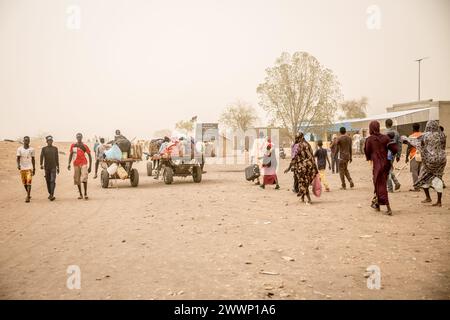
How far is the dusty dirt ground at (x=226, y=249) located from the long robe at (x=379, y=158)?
532 mm

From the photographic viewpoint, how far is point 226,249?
627 cm

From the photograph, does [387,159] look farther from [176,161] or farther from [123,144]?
[123,144]

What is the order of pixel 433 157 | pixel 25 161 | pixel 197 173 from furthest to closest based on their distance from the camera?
1. pixel 197 173
2. pixel 25 161
3. pixel 433 157

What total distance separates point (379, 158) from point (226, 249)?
4480 mm

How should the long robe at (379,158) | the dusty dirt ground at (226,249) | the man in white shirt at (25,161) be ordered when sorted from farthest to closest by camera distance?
the man in white shirt at (25,161), the long robe at (379,158), the dusty dirt ground at (226,249)

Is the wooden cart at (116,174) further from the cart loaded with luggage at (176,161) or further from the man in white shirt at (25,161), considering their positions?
the man in white shirt at (25,161)

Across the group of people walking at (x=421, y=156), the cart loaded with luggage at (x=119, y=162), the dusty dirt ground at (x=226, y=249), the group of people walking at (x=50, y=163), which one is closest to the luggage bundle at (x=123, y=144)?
the cart loaded with luggage at (x=119, y=162)

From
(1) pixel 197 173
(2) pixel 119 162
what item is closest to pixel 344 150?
(1) pixel 197 173

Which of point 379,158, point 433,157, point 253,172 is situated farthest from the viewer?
point 253,172

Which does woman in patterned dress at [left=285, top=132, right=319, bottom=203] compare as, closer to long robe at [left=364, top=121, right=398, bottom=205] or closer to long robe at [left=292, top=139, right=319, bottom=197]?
long robe at [left=292, top=139, right=319, bottom=197]

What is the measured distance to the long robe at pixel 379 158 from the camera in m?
8.71

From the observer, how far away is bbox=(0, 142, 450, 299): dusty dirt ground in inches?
179
